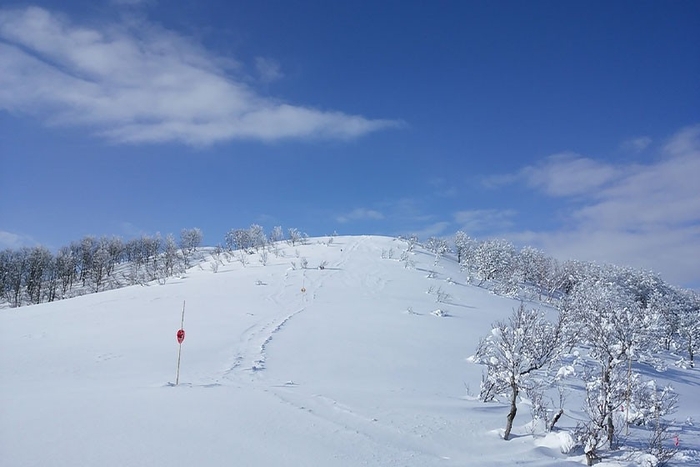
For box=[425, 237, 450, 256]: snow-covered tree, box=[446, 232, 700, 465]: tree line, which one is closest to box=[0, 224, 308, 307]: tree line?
box=[425, 237, 450, 256]: snow-covered tree

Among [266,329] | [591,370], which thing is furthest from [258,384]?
[591,370]

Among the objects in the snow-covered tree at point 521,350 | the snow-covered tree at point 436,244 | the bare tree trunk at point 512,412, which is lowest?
the bare tree trunk at point 512,412

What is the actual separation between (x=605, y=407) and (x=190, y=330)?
1996cm

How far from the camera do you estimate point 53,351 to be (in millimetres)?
18719

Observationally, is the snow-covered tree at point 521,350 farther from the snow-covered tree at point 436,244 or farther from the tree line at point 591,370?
the snow-covered tree at point 436,244

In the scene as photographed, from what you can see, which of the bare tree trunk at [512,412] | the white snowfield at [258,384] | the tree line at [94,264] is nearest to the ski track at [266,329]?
the white snowfield at [258,384]

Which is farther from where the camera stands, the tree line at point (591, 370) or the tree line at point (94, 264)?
the tree line at point (94, 264)

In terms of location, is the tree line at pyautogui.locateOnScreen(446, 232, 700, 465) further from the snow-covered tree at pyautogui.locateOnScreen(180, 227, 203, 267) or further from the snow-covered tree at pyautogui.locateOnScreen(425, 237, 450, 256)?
the snow-covered tree at pyautogui.locateOnScreen(180, 227, 203, 267)

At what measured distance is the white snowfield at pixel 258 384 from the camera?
346 inches

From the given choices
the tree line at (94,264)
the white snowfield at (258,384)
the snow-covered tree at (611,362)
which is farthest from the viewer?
the tree line at (94,264)

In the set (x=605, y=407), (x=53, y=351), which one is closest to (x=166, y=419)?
(x=605, y=407)

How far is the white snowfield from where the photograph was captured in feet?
28.8

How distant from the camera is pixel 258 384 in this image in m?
15.1

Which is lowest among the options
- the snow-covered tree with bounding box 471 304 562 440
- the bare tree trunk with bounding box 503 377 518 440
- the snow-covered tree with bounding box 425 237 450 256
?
the bare tree trunk with bounding box 503 377 518 440
